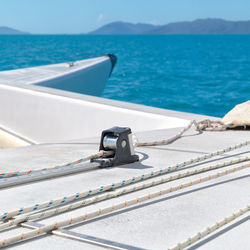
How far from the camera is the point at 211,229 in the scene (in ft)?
2.87

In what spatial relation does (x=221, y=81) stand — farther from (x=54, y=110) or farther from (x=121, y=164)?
(x=121, y=164)

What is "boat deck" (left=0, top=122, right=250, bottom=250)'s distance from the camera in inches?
33.1

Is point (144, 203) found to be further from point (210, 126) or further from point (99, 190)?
point (210, 126)

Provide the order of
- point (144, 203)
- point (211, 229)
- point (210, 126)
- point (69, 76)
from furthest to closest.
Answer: point (69, 76) < point (210, 126) < point (144, 203) < point (211, 229)

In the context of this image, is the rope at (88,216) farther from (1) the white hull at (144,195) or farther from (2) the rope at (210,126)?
(2) the rope at (210,126)

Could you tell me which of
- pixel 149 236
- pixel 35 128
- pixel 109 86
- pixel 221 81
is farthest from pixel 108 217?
pixel 221 81

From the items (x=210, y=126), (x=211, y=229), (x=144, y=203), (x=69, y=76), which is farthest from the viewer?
(x=69, y=76)

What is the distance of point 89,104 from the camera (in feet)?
8.71

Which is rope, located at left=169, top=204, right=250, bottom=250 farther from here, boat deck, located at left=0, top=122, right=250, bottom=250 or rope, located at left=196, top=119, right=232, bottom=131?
rope, located at left=196, top=119, right=232, bottom=131

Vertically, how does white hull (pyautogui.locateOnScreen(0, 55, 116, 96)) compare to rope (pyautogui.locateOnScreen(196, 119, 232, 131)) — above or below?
above

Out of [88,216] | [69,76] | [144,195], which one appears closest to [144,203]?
[144,195]

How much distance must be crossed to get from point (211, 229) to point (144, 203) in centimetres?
19

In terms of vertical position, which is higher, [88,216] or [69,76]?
[69,76]

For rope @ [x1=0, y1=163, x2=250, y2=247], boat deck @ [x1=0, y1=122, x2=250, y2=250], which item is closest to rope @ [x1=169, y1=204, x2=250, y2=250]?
boat deck @ [x1=0, y1=122, x2=250, y2=250]
